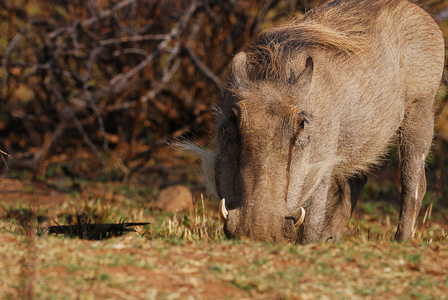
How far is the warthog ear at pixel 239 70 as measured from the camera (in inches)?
128

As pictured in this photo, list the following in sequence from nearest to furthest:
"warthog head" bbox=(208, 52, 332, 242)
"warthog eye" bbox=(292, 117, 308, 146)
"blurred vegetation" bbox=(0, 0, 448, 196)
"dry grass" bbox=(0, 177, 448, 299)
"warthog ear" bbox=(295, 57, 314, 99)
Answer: "dry grass" bbox=(0, 177, 448, 299) < "warthog head" bbox=(208, 52, 332, 242) < "warthog eye" bbox=(292, 117, 308, 146) < "warthog ear" bbox=(295, 57, 314, 99) < "blurred vegetation" bbox=(0, 0, 448, 196)

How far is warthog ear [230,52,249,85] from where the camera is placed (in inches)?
A: 128

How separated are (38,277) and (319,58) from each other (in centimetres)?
216

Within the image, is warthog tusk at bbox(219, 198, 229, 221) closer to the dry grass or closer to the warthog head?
the warthog head

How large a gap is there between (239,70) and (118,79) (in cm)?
305

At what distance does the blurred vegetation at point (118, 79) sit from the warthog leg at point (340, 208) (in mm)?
2217

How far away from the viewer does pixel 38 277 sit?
204 centimetres

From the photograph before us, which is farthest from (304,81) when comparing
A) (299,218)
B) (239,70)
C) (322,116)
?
(299,218)

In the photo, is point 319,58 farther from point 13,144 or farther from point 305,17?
point 13,144

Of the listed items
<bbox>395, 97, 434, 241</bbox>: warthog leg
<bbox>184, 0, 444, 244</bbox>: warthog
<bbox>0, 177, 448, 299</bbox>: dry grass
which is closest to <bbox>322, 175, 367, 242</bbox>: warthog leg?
<bbox>184, 0, 444, 244</bbox>: warthog

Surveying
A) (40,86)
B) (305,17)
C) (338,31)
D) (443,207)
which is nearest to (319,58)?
(338,31)

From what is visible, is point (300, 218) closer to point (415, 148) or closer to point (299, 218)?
point (299, 218)

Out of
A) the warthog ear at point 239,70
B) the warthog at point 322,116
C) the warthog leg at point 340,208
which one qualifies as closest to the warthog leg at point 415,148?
the warthog at point 322,116

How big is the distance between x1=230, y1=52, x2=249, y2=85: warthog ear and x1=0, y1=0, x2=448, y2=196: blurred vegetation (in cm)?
266
